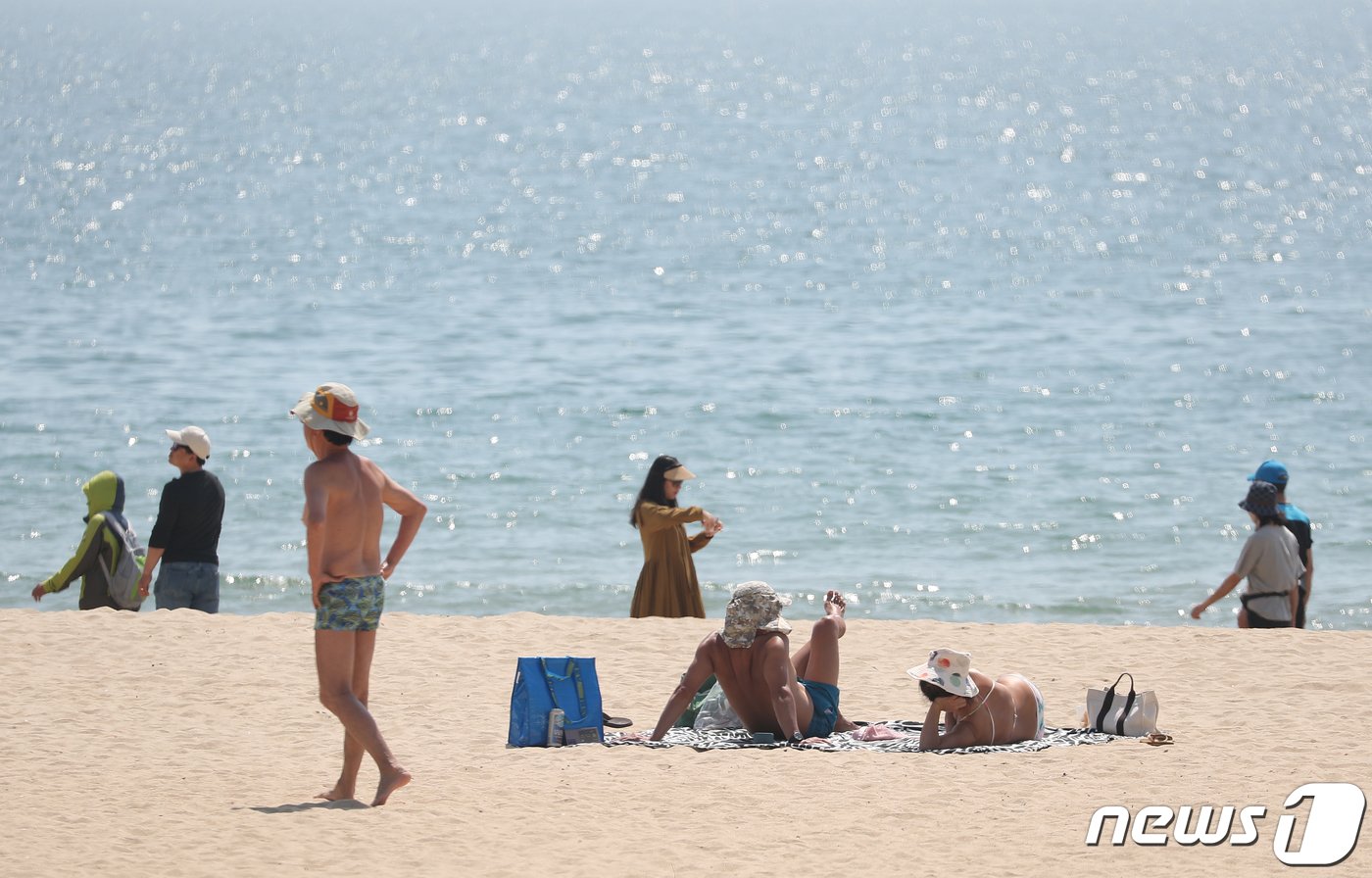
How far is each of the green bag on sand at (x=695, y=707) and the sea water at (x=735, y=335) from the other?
6033mm

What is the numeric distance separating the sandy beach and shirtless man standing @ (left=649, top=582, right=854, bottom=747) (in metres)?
0.29

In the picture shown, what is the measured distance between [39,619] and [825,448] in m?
12.3

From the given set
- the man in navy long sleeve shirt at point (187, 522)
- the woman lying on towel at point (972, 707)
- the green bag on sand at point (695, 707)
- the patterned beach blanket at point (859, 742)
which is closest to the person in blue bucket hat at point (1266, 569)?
the patterned beach blanket at point (859, 742)

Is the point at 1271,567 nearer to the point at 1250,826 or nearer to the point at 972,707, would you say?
the point at 972,707

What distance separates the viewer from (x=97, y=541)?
10977mm

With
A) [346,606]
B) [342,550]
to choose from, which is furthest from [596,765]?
[342,550]

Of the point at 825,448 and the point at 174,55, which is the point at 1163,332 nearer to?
the point at 825,448

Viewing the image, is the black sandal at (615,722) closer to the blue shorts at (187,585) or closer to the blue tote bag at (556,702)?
the blue tote bag at (556,702)

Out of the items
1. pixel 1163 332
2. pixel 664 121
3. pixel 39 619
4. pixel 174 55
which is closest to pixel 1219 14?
pixel 174 55

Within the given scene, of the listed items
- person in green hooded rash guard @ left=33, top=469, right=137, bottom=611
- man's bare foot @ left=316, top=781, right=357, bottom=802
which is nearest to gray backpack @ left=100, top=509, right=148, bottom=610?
person in green hooded rash guard @ left=33, top=469, right=137, bottom=611

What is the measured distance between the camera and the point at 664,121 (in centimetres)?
7281

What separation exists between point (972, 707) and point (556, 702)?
193 centimetres

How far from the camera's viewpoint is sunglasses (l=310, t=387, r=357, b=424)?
22.9ft

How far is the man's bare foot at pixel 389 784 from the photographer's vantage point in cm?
724
